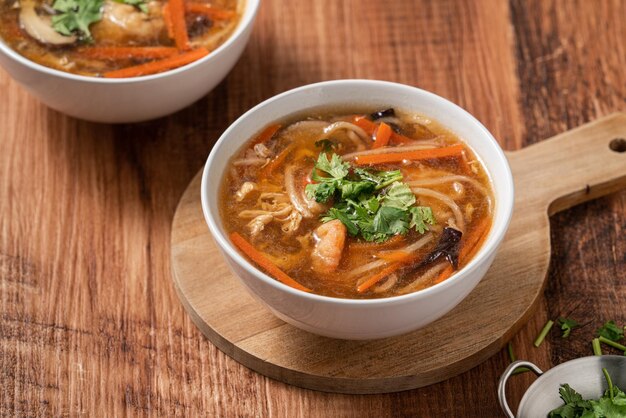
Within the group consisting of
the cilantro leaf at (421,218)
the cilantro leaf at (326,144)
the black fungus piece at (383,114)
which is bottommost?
the cilantro leaf at (421,218)

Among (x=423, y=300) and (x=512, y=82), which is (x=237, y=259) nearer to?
(x=423, y=300)

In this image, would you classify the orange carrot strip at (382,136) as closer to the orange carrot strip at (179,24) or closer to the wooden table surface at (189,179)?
the wooden table surface at (189,179)

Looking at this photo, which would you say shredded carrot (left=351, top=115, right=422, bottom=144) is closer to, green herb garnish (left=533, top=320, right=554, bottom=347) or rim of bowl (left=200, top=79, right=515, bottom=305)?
rim of bowl (left=200, top=79, right=515, bottom=305)

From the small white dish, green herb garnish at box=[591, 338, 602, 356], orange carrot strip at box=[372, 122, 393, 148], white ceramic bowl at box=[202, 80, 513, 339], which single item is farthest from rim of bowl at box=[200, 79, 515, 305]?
green herb garnish at box=[591, 338, 602, 356]

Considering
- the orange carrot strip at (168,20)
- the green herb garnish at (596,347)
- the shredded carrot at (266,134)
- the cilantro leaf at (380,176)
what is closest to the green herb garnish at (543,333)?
the green herb garnish at (596,347)

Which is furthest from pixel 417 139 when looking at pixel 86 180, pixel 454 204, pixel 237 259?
pixel 86 180

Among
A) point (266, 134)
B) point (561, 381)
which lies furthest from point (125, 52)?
point (561, 381)

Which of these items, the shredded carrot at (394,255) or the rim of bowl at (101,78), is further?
the rim of bowl at (101,78)
